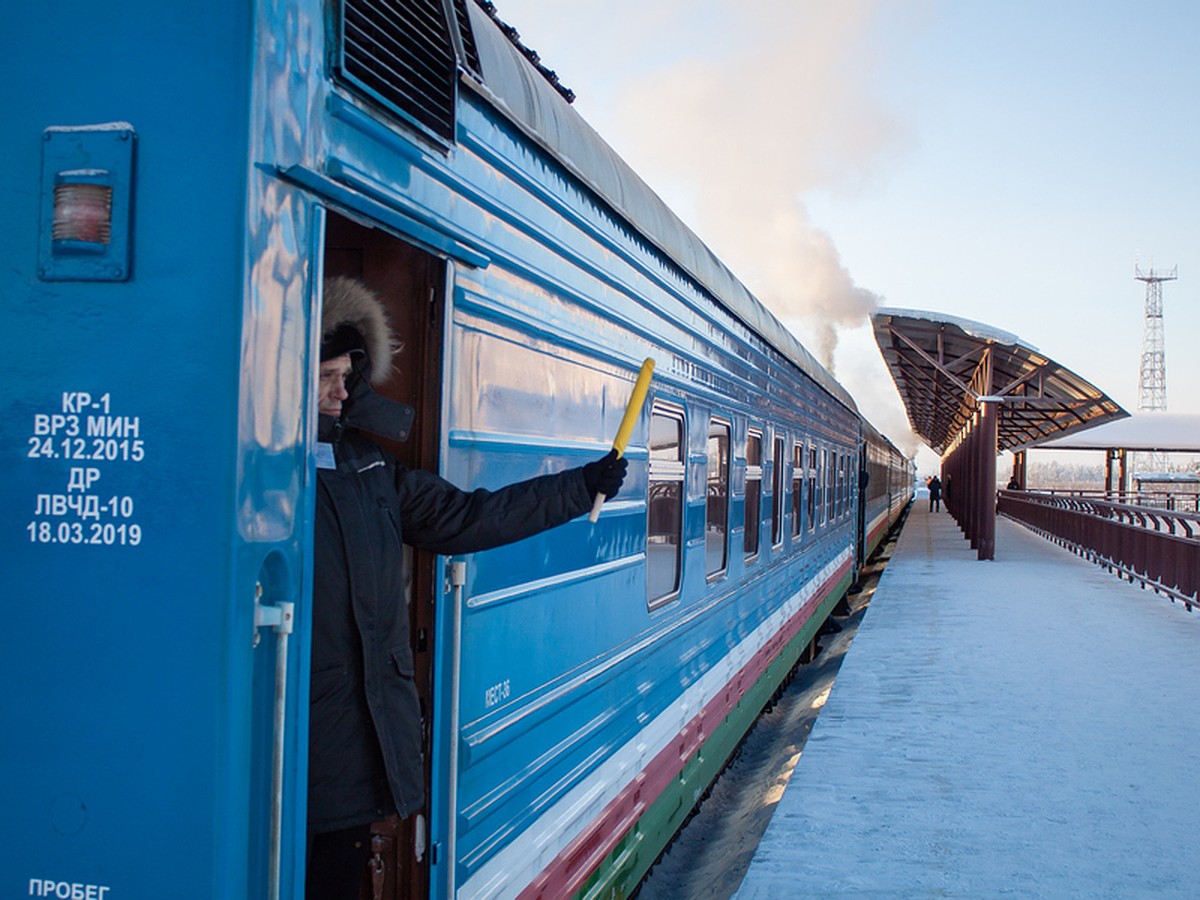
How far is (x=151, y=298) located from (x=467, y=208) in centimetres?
99

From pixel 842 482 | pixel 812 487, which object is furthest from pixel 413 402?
pixel 842 482

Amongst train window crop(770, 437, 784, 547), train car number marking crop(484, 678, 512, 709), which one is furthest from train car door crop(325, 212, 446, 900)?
train window crop(770, 437, 784, 547)

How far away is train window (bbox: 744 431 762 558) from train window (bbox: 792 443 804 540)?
174cm

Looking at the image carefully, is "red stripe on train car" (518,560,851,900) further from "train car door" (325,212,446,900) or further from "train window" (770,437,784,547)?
"train window" (770,437,784,547)

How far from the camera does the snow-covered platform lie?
4.50 meters

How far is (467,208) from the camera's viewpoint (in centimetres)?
261

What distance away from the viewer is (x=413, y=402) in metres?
2.53

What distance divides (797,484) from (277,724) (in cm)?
733

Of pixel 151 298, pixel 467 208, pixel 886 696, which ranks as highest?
pixel 467 208

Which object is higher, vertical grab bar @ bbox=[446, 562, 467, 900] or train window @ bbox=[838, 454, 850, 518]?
train window @ bbox=[838, 454, 850, 518]

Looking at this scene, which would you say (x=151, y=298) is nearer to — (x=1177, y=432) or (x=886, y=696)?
(x=886, y=696)

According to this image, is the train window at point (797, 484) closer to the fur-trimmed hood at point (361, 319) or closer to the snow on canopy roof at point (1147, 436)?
the fur-trimmed hood at point (361, 319)

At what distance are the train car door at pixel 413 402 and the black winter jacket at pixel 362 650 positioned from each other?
156mm

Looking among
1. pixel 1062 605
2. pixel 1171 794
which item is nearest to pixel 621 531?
pixel 1171 794
